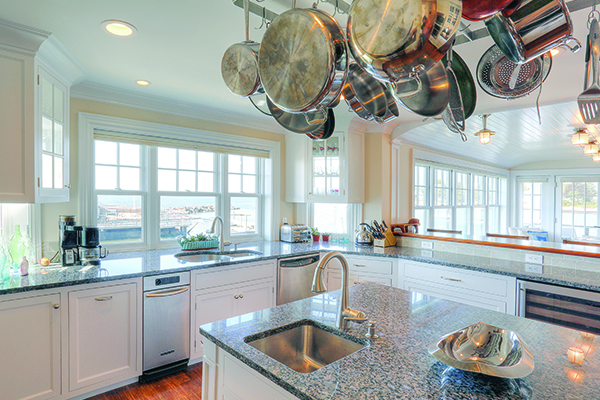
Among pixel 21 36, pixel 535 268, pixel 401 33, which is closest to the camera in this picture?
pixel 401 33

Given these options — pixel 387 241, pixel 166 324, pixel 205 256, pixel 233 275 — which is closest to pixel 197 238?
pixel 205 256

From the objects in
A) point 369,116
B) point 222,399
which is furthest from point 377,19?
point 222,399

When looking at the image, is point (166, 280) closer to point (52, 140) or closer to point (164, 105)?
point (52, 140)

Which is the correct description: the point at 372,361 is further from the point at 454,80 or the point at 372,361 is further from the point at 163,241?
the point at 163,241

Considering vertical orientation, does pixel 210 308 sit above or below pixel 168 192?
below

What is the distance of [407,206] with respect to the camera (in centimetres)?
439

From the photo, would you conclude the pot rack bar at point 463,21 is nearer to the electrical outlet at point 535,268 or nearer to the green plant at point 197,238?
the electrical outlet at point 535,268

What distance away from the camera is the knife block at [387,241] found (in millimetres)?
3645

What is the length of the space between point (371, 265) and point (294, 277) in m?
0.79

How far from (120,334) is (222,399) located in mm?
1387

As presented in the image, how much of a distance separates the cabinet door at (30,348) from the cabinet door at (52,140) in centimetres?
66

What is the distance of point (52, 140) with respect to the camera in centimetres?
Answer: 227

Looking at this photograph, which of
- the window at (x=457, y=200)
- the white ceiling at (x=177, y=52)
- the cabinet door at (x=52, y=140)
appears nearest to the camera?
the white ceiling at (x=177, y=52)

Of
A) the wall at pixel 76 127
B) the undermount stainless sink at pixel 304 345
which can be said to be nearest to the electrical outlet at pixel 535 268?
the undermount stainless sink at pixel 304 345
